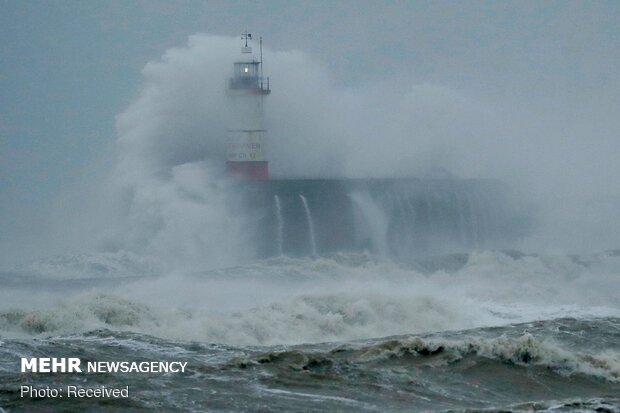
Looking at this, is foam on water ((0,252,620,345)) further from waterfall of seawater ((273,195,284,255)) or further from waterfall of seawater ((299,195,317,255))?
waterfall of seawater ((299,195,317,255))

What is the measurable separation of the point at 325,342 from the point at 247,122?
80.9 ft

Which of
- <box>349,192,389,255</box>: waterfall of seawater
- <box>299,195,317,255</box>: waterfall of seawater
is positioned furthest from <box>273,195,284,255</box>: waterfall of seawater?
<box>349,192,389,255</box>: waterfall of seawater

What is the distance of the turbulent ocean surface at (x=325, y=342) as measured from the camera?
408 inches

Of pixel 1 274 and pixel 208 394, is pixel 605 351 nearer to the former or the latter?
pixel 208 394

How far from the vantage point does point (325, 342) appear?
14.6m

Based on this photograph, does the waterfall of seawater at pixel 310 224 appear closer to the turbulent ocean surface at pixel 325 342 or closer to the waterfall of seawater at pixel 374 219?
the waterfall of seawater at pixel 374 219

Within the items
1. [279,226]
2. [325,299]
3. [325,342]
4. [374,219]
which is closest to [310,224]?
[279,226]

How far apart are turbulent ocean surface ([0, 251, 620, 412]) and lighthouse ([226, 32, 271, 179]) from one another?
44.3ft

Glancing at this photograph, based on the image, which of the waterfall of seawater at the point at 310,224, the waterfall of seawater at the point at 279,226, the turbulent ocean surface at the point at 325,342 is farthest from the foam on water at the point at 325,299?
the waterfall of seawater at the point at 310,224

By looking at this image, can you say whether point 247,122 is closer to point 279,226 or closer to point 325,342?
point 279,226

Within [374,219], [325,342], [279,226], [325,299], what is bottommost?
[325,342]

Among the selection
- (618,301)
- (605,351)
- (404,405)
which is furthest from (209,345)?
(618,301)

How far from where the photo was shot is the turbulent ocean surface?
10.4 metres

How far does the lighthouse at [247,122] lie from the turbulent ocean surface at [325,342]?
44.3ft
